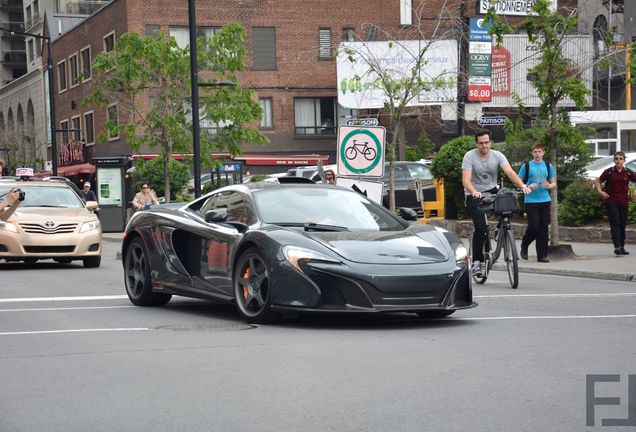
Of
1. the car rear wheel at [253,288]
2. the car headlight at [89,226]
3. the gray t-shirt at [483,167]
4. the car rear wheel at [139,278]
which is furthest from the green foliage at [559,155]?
the car rear wheel at [253,288]

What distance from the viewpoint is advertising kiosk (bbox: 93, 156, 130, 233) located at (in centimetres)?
4144

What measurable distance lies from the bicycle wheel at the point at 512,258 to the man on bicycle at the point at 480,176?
34cm

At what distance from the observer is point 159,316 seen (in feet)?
38.3

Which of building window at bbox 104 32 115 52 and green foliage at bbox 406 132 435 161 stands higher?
building window at bbox 104 32 115 52

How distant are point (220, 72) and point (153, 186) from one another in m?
7.67

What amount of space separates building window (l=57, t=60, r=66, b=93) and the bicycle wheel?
203ft

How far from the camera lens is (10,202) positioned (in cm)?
1152

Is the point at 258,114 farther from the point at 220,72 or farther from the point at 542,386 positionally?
the point at 542,386

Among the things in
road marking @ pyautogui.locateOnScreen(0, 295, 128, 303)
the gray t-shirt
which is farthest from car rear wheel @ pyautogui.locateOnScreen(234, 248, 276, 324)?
the gray t-shirt

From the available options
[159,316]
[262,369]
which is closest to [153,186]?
[159,316]

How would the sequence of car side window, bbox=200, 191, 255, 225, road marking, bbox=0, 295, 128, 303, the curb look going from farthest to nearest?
the curb → road marking, bbox=0, 295, 128, 303 → car side window, bbox=200, 191, 255, 225

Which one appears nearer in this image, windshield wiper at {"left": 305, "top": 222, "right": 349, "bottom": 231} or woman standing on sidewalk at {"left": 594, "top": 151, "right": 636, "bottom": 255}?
windshield wiper at {"left": 305, "top": 222, "right": 349, "bottom": 231}

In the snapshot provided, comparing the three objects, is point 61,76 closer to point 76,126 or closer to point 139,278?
point 76,126

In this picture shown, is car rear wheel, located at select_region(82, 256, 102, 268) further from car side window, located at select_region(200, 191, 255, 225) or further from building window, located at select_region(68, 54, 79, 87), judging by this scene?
building window, located at select_region(68, 54, 79, 87)
